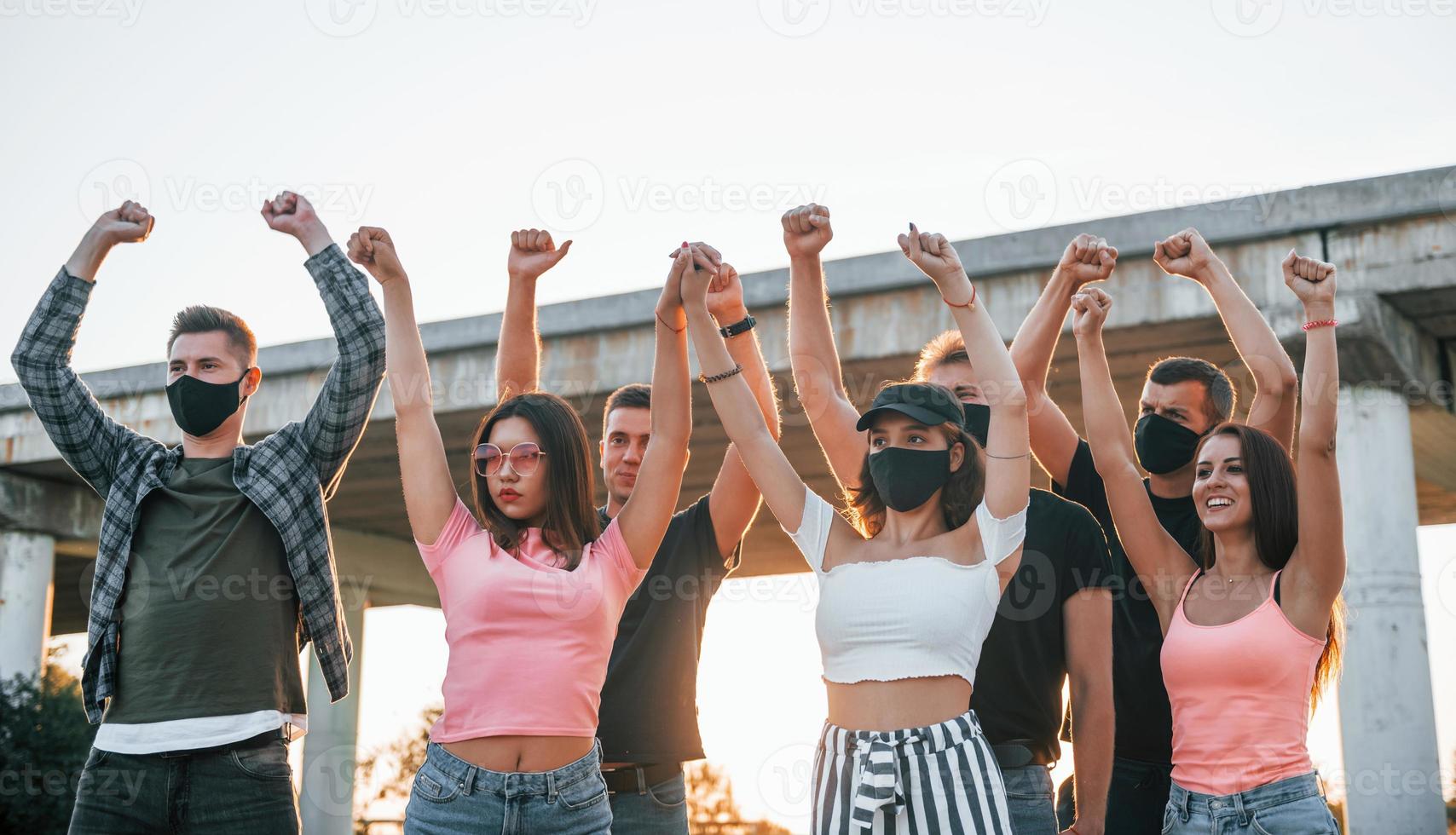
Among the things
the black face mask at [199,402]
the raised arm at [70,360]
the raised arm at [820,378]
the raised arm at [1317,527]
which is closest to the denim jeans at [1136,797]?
the raised arm at [1317,527]

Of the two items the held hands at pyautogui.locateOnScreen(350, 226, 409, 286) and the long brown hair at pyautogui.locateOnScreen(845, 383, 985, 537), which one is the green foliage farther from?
the long brown hair at pyautogui.locateOnScreen(845, 383, 985, 537)

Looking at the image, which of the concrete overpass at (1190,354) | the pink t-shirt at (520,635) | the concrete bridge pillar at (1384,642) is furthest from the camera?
the concrete overpass at (1190,354)

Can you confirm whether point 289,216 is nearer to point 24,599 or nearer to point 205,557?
point 205,557

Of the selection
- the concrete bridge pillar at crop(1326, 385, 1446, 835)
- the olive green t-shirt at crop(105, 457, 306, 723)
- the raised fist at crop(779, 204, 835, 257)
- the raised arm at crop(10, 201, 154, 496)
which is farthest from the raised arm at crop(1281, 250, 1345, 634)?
the concrete bridge pillar at crop(1326, 385, 1446, 835)

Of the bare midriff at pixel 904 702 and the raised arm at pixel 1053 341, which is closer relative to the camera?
the bare midriff at pixel 904 702

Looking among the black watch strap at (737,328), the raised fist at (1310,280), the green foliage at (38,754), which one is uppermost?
the raised fist at (1310,280)

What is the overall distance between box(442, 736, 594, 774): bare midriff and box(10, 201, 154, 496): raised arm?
1635 millimetres

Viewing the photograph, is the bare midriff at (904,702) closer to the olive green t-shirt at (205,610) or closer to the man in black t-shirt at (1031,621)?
the man in black t-shirt at (1031,621)

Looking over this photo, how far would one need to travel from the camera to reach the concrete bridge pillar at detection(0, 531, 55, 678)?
1551cm

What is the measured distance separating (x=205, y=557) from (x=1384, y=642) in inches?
343

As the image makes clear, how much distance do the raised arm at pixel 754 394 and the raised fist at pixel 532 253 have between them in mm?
533

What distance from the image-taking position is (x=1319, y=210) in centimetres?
1005

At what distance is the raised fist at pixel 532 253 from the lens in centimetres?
447

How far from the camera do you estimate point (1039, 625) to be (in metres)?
4.25
